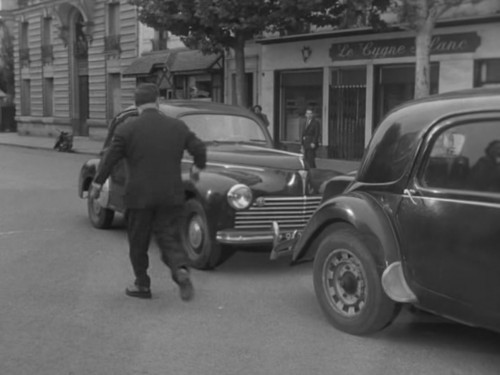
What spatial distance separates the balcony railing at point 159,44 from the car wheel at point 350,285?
25.4m

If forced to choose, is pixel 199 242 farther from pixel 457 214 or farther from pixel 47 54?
pixel 47 54

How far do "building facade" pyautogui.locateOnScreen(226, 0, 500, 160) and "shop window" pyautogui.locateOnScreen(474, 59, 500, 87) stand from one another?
1.0 inches

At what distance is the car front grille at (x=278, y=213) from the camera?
6.93 m

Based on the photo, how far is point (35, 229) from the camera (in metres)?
9.62

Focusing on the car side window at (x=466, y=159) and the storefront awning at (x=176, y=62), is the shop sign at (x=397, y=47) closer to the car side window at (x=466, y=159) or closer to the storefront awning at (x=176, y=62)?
the storefront awning at (x=176, y=62)

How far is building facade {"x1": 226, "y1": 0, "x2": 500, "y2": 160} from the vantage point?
58.4 feet

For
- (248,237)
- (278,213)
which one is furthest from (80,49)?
(248,237)

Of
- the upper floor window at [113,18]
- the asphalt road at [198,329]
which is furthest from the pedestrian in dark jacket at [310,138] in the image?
the upper floor window at [113,18]

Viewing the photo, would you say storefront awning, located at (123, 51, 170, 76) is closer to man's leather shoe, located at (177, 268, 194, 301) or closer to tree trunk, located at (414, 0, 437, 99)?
tree trunk, located at (414, 0, 437, 99)

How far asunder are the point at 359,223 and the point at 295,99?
19.2 meters

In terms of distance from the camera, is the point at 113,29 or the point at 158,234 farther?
the point at 113,29

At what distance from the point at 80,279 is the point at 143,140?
180 centimetres

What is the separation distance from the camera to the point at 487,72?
17797 mm

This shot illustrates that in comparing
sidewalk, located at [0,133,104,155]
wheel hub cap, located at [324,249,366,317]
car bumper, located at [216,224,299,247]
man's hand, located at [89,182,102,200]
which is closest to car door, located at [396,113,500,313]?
wheel hub cap, located at [324,249,366,317]
